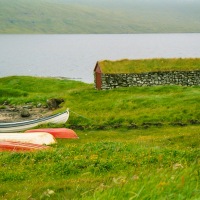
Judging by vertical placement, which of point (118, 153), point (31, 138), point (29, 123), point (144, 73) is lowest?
point (29, 123)

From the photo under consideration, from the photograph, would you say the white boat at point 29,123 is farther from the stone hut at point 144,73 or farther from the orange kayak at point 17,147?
the stone hut at point 144,73

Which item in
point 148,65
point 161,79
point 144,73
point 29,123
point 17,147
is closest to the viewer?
point 17,147

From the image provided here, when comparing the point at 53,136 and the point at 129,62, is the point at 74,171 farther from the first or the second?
the point at 129,62

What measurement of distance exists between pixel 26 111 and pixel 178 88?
15755 mm

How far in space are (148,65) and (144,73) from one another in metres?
1.90

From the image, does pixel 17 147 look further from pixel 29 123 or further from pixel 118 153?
pixel 29 123

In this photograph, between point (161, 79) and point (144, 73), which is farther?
point (161, 79)

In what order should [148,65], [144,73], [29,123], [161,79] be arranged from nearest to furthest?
[29,123]
[144,73]
[161,79]
[148,65]

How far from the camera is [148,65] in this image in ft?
172

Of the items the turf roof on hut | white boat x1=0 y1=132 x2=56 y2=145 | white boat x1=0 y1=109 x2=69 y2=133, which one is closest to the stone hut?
the turf roof on hut

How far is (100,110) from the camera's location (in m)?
41.7

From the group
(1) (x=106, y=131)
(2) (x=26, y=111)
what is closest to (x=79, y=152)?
(1) (x=106, y=131)

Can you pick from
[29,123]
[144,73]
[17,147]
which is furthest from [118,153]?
[144,73]

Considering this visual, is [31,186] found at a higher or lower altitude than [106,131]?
higher
